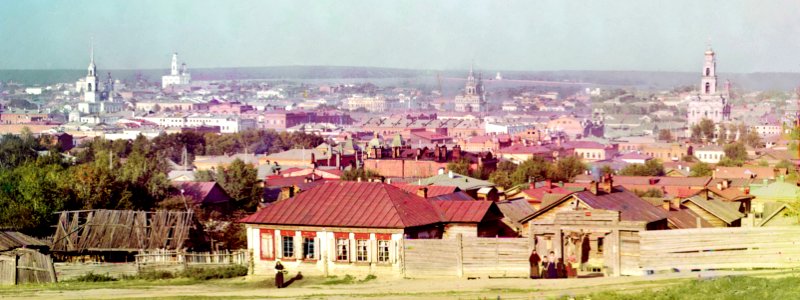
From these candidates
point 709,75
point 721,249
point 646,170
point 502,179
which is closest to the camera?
point 721,249

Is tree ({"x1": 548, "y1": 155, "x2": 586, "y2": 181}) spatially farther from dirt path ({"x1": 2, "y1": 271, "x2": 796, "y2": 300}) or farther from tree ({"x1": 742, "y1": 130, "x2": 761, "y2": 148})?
tree ({"x1": 742, "y1": 130, "x2": 761, "y2": 148})

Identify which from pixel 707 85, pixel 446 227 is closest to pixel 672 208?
pixel 446 227

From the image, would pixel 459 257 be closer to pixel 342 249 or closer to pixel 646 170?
pixel 342 249

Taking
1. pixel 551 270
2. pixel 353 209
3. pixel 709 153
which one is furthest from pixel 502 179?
pixel 709 153

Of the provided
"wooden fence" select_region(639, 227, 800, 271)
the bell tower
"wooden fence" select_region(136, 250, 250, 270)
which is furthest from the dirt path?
the bell tower

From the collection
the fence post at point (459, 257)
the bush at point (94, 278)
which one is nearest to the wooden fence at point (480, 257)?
the fence post at point (459, 257)

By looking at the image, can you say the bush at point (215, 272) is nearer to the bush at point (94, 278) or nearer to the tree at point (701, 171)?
the bush at point (94, 278)
